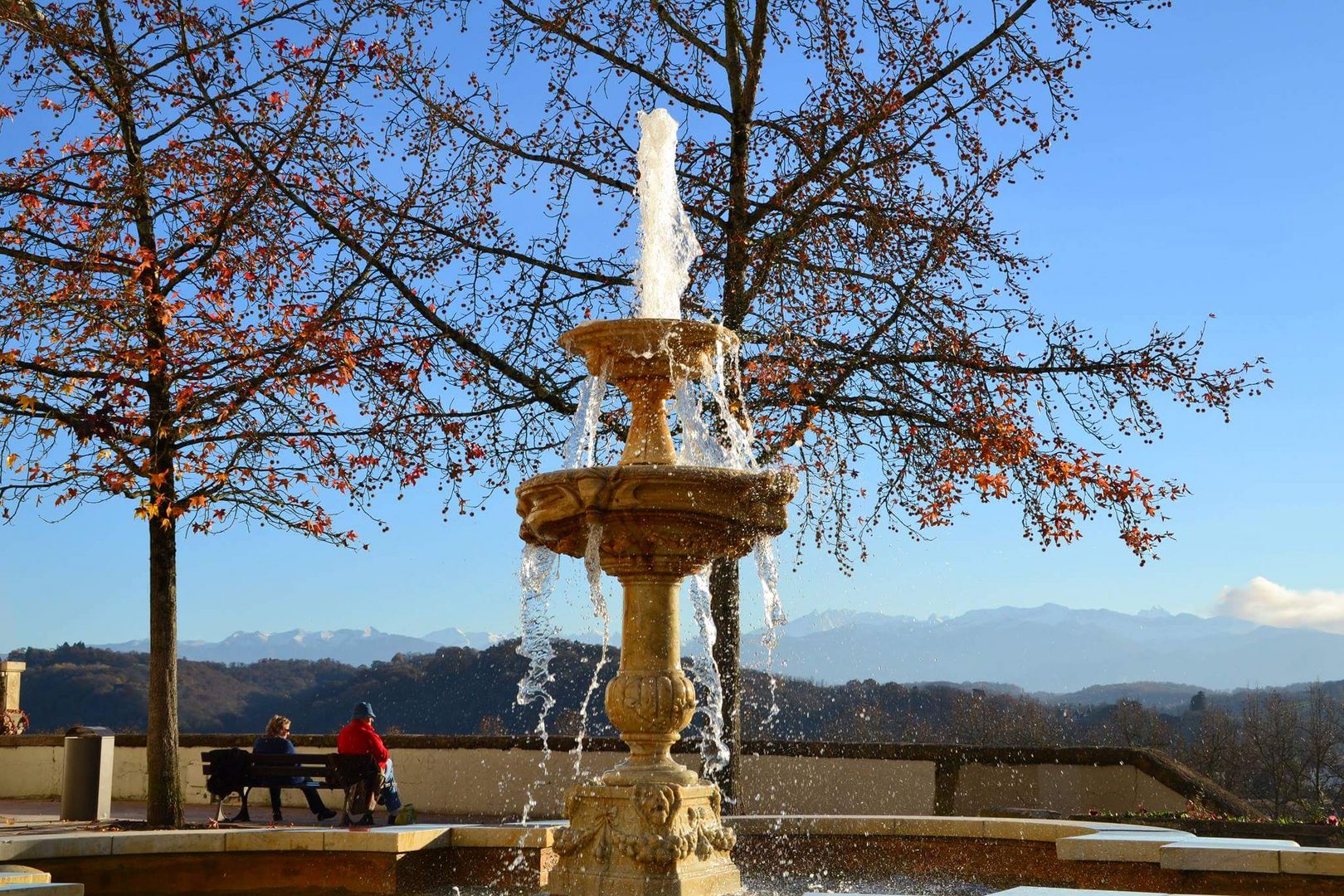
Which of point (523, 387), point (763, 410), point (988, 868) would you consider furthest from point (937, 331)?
point (988, 868)

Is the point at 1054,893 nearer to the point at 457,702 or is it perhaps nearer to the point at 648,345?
the point at 648,345

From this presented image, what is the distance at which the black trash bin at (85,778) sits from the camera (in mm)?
13125

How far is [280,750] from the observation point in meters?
13.3

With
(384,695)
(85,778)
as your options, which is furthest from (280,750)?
(384,695)

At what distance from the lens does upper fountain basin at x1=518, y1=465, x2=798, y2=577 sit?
258 inches

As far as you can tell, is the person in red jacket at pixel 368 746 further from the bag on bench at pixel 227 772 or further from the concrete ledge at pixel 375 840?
the concrete ledge at pixel 375 840

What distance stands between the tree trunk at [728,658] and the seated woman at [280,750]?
4123 millimetres

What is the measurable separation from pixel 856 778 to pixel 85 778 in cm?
807

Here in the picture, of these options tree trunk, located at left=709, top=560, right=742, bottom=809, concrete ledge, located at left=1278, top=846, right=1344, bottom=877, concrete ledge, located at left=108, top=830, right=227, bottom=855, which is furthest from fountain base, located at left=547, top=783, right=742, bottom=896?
tree trunk, located at left=709, top=560, right=742, bottom=809

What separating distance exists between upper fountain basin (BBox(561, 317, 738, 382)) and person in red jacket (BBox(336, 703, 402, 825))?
20.9 feet

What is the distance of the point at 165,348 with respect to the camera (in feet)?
40.1

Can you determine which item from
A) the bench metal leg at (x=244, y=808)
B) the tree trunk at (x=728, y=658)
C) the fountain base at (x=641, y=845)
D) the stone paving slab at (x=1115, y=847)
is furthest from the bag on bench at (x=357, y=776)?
the stone paving slab at (x=1115, y=847)

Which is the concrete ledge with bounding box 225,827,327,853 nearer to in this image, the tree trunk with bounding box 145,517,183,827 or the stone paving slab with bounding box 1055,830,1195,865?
the stone paving slab with bounding box 1055,830,1195,865

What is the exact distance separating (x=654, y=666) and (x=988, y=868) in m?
2.86
